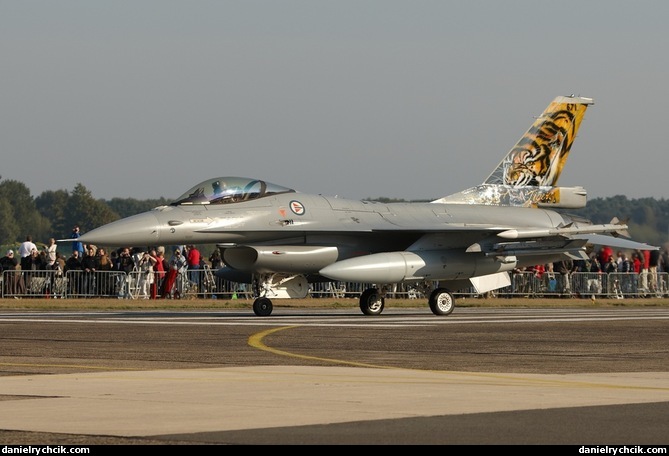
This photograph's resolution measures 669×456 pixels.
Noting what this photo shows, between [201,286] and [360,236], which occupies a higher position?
[360,236]

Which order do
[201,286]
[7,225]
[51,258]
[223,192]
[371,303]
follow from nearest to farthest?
[223,192], [371,303], [51,258], [201,286], [7,225]

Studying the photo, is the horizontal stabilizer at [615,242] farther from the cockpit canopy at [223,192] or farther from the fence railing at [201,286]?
the cockpit canopy at [223,192]

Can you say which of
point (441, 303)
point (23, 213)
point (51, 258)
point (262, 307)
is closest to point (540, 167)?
point (441, 303)

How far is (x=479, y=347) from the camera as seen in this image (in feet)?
59.5

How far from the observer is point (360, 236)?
29.8 m

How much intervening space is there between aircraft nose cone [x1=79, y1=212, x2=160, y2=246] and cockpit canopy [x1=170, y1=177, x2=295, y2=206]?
1067 millimetres

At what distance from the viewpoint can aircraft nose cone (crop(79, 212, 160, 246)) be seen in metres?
26.7

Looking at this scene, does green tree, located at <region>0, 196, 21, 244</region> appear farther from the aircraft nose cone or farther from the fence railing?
the aircraft nose cone

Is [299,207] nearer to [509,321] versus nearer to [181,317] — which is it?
[181,317]

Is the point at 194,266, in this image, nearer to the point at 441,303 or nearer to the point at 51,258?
the point at 51,258

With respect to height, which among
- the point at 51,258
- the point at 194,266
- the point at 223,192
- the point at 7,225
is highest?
the point at 7,225

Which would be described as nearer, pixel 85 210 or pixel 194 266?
pixel 194 266

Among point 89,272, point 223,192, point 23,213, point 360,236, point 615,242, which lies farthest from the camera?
point 23,213

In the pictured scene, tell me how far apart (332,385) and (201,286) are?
26.7m
